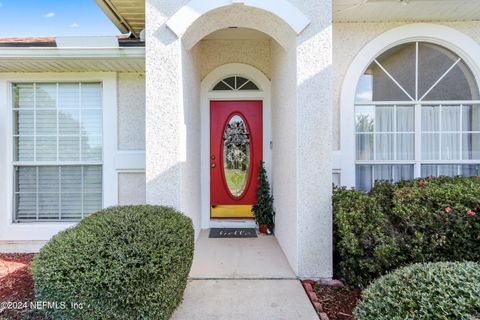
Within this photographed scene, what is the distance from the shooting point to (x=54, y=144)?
5.18m

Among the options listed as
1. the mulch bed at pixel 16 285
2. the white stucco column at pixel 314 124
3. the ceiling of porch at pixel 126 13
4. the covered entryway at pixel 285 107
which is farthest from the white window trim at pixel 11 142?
the white stucco column at pixel 314 124

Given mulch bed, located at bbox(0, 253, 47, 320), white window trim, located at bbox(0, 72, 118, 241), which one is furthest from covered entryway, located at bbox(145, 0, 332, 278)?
mulch bed, located at bbox(0, 253, 47, 320)

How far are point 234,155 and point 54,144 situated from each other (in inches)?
137

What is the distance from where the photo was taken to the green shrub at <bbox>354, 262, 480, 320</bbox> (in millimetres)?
2018

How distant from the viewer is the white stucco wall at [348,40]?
4938 mm

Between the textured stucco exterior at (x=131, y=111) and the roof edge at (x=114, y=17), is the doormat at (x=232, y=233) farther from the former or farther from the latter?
the roof edge at (x=114, y=17)

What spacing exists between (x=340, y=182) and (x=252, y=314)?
281 cm

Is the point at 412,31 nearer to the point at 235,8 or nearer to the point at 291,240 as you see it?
the point at 235,8

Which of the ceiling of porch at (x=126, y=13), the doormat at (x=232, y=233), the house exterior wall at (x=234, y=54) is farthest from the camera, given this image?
the house exterior wall at (x=234, y=54)

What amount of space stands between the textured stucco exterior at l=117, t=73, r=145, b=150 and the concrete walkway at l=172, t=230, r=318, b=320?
2257mm

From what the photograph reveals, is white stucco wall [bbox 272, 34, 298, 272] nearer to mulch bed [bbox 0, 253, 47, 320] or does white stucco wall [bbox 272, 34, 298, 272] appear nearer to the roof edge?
the roof edge

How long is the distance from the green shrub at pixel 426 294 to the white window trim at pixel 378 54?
2674 millimetres

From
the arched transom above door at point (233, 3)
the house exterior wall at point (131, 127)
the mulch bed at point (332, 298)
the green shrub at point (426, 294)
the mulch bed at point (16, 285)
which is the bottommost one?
the mulch bed at point (332, 298)

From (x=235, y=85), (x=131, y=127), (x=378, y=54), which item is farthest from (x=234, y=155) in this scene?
(x=378, y=54)
